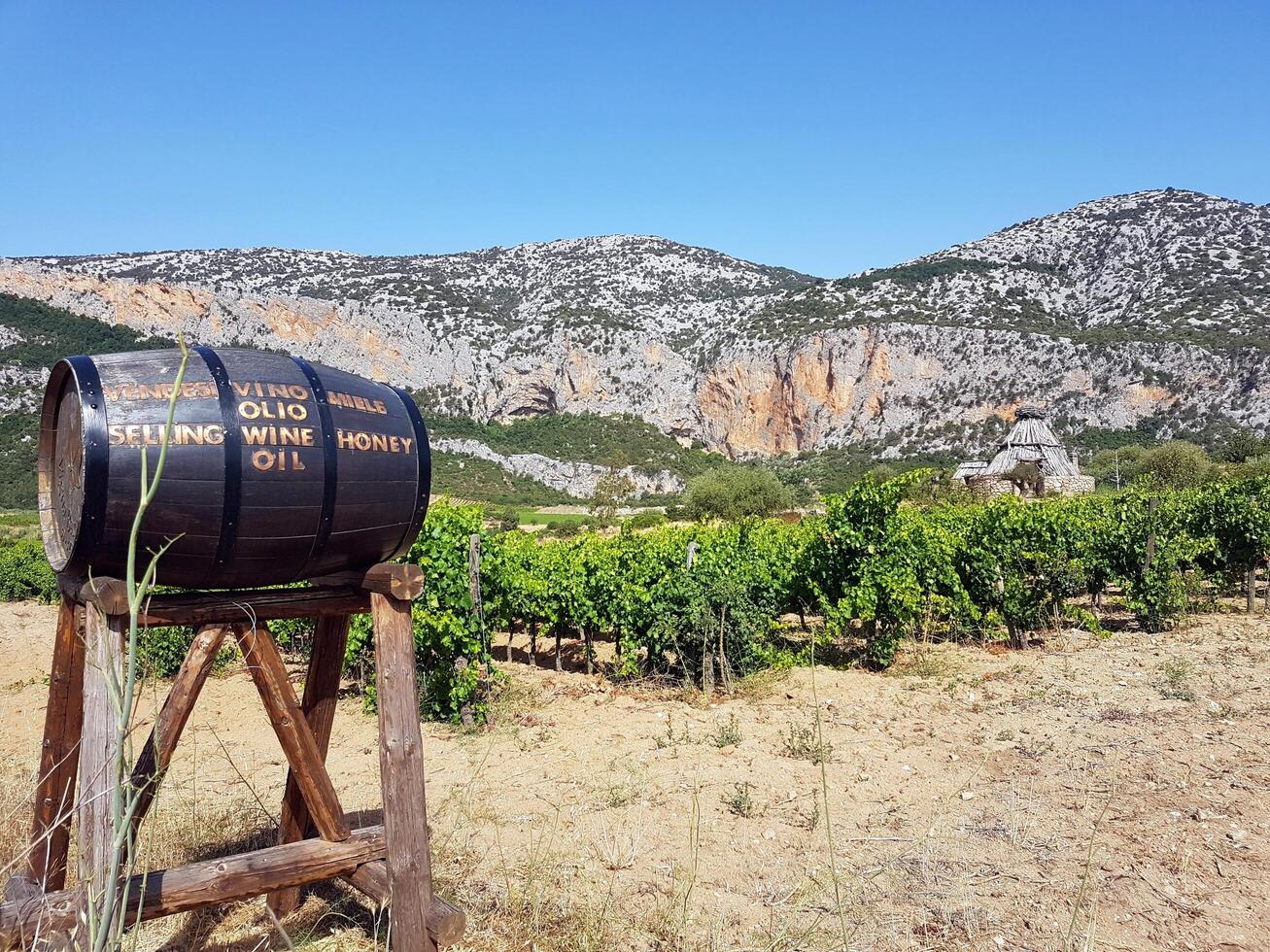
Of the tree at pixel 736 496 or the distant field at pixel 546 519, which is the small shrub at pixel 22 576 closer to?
the distant field at pixel 546 519

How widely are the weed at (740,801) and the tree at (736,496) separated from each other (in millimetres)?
29465

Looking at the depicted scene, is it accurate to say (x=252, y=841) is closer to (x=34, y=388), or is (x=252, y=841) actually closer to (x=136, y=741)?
(x=136, y=741)

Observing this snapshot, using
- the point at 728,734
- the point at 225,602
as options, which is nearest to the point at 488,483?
the point at 728,734

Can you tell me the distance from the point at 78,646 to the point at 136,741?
4346 mm

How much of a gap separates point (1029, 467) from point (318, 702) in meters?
41.3

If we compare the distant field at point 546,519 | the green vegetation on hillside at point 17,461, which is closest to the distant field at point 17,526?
the green vegetation on hillside at point 17,461

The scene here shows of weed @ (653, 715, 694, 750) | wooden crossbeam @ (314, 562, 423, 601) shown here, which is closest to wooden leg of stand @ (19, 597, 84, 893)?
wooden crossbeam @ (314, 562, 423, 601)

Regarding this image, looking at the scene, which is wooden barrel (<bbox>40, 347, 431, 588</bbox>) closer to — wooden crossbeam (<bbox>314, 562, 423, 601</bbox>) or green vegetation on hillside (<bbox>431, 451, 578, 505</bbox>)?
wooden crossbeam (<bbox>314, 562, 423, 601</bbox>)

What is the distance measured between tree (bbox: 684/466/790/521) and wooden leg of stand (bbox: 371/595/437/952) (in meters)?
31.9

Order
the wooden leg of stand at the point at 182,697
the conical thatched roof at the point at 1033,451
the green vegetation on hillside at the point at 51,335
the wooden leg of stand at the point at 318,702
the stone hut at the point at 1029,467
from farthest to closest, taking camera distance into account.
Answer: the green vegetation on hillside at the point at 51,335, the conical thatched roof at the point at 1033,451, the stone hut at the point at 1029,467, the wooden leg of stand at the point at 318,702, the wooden leg of stand at the point at 182,697

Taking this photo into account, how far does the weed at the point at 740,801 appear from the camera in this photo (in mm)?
5020

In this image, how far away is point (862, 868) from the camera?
4062 mm

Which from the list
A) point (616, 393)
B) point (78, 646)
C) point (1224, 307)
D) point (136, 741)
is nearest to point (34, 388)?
point (616, 393)

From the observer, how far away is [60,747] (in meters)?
3.03
